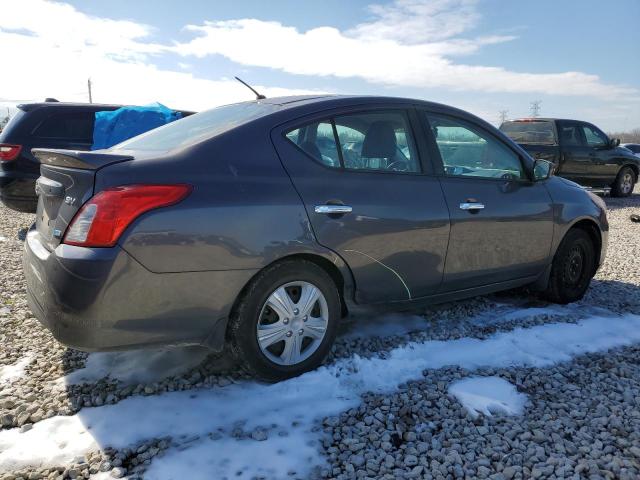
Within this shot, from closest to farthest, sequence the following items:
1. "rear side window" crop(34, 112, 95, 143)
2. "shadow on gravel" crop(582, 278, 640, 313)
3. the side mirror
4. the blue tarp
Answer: the side mirror < "shadow on gravel" crop(582, 278, 640, 313) < the blue tarp < "rear side window" crop(34, 112, 95, 143)

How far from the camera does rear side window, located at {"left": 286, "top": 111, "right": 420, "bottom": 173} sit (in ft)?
10.1

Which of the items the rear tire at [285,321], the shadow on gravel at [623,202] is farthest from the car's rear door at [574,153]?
the rear tire at [285,321]

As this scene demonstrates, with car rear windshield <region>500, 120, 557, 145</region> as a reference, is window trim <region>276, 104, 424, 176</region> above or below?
below

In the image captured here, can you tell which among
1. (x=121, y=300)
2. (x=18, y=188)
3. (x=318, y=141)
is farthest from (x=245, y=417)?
(x=18, y=188)

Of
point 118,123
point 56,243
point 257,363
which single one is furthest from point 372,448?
point 118,123

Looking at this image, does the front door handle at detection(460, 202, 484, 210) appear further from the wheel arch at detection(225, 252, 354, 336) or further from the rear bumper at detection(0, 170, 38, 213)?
the rear bumper at detection(0, 170, 38, 213)

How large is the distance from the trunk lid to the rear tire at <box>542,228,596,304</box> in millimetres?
3532

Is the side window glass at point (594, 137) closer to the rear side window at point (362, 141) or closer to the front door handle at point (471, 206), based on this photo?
the front door handle at point (471, 206)

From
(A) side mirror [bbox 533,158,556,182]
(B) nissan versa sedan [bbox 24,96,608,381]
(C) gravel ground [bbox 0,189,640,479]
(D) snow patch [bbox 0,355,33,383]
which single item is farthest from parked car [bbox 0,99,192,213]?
(A) side mirror [bbox 533,158,556,182]

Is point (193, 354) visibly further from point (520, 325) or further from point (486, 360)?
point (520, 325)

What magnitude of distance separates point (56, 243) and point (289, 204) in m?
1.17

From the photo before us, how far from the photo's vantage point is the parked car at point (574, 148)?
38.3 ft

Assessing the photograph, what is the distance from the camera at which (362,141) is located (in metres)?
3.37

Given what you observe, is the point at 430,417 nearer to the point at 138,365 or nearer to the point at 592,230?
the point at 138,365
